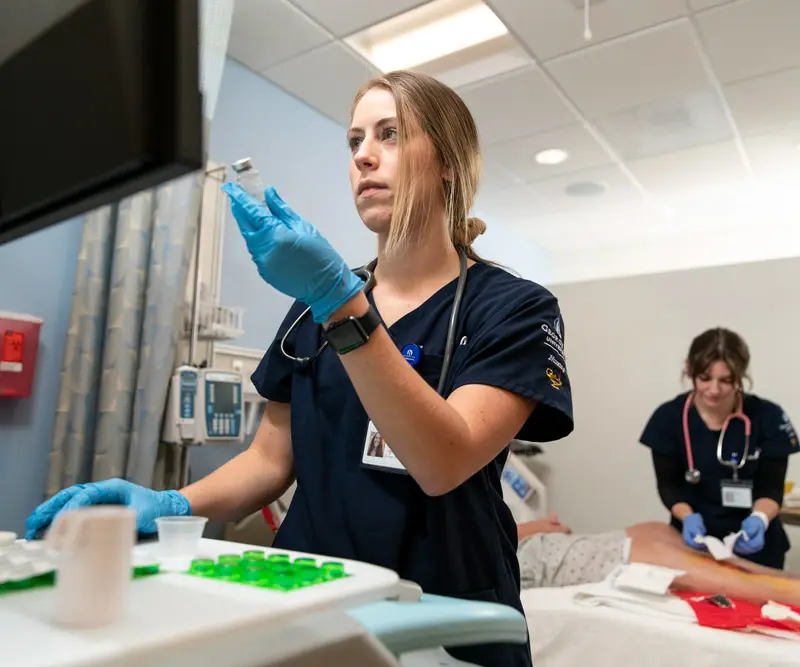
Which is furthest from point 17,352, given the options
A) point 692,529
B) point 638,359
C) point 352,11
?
point 638,359

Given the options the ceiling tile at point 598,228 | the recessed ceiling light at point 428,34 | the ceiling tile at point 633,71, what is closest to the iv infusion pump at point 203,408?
the recessed ceiling light at point 428,34

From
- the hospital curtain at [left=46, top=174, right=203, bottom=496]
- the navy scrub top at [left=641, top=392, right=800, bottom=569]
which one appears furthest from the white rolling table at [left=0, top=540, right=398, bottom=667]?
the navy scrub top at [left=641, top=392, right=800, bottom=569]

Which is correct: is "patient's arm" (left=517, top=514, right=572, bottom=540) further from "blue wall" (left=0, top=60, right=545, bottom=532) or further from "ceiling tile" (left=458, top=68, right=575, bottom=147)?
"ceiling tile" (left=458, top=68, right=575, bottom=147)

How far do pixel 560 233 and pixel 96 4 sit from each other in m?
4.78

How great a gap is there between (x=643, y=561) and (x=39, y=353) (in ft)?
7.01

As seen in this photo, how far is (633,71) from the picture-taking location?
8.83 ft

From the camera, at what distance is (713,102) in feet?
9.61

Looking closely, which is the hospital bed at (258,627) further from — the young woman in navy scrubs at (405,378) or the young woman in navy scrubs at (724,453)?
the young woman in navy scrubs at (724,453)

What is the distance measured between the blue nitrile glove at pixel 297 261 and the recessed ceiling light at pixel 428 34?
2042 mm

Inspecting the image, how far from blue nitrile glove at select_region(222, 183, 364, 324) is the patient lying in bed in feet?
6.29

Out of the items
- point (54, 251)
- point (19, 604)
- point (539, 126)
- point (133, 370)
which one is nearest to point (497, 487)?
point (19, 604)

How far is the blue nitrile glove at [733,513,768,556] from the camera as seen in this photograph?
240 centimetres

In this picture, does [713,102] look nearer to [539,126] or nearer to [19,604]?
[539,126]

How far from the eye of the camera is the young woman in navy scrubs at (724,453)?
8.45 feet
